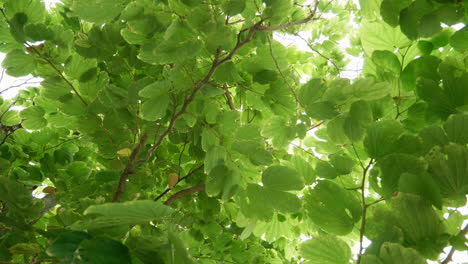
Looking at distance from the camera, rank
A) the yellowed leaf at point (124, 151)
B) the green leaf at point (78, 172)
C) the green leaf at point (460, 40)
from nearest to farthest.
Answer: the green leaf at point (460, 40), the yellowed leaf at point (124, 151), the green leaf at point (78, 172)

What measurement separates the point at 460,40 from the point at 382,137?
0.86 feet

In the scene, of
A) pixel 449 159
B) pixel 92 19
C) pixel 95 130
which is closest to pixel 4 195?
pixel 95 130

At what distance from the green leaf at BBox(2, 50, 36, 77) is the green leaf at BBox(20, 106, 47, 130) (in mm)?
221

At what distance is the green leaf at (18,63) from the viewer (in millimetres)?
919

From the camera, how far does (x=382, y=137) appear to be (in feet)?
2.07

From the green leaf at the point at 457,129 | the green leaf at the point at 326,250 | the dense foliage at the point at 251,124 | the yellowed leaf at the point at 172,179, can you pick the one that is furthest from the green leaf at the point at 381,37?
the yellowed leaf at the point at 172,179

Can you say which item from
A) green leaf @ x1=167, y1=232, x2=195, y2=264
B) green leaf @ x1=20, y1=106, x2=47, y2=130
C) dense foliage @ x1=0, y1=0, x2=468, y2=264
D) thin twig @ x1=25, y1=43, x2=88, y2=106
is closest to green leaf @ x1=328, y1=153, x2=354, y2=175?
dense foliage @ x1=0, y1=0, x2=468, y2=264

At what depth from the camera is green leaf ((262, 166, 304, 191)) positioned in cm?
76

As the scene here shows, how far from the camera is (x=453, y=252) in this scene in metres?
0.49

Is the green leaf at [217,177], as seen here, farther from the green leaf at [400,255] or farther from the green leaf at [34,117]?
the green leaf at [34,117]

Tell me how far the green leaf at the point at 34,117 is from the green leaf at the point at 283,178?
32.7 inches

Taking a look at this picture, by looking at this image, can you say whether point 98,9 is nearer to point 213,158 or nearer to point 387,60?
point 213,158

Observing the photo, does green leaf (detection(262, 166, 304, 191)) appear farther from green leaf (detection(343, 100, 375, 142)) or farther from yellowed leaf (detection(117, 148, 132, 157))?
yellowed leaf (detection(117, 148, 132, 157))

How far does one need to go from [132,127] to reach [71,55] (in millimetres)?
267
